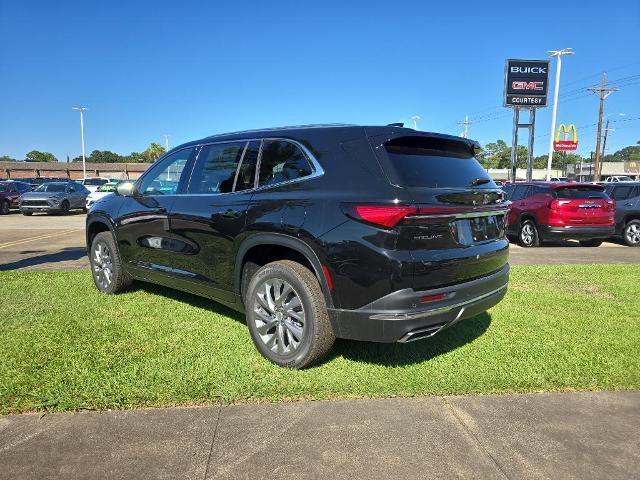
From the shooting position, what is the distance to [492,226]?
12.7ft

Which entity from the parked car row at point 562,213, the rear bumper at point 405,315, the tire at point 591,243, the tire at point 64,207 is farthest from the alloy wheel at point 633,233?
the tire at point 64,207

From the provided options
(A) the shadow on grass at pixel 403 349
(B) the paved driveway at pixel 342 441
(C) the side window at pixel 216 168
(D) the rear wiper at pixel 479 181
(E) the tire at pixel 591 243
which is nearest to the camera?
(B) the paved driveway at pixel 342 441

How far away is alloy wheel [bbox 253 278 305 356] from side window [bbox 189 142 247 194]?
0.99 meters

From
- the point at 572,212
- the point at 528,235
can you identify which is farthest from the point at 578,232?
the point at 528,235

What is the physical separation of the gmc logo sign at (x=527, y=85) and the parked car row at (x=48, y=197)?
2638 centimetres

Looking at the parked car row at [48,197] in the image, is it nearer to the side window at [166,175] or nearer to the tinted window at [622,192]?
the side window at [166,175]

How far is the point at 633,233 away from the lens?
40.3ft

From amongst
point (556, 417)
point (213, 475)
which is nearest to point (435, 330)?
point (556, 417)

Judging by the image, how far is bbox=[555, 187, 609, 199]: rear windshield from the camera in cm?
1091

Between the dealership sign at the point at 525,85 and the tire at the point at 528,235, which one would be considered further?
the dealership sign at the point at 525,85

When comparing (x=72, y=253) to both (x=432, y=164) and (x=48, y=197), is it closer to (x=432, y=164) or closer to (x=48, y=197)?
(x=432, y=164)

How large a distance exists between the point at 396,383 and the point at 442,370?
0.45 meters

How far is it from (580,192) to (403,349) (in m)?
8.73

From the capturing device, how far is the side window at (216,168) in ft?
13.9
